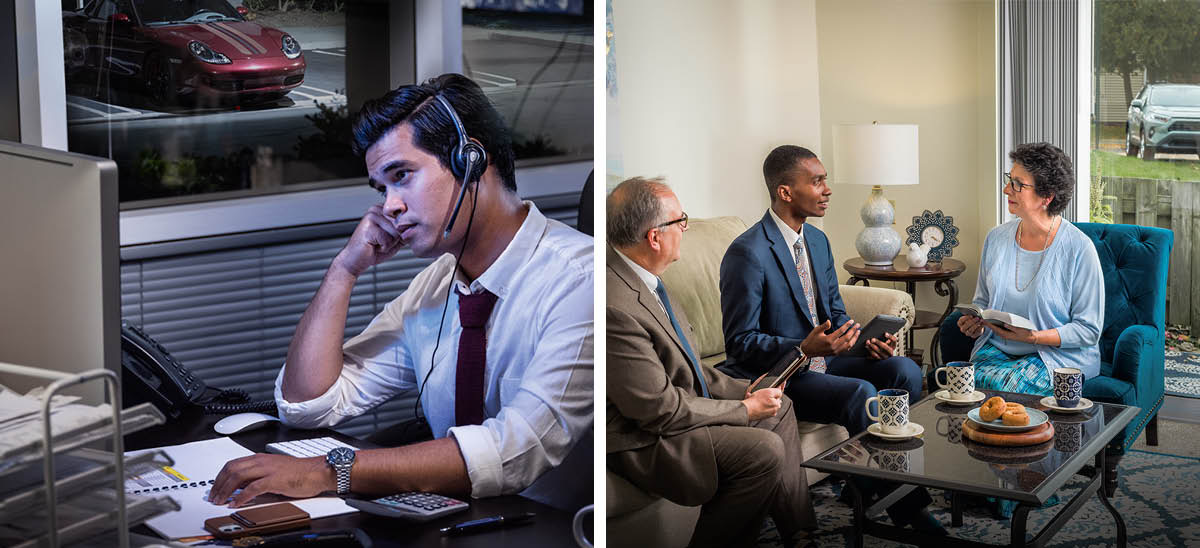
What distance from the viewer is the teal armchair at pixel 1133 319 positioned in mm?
2477

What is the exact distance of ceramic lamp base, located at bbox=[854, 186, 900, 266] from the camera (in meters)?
2.51

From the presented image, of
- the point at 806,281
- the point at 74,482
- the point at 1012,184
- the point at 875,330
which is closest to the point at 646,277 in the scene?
the point at 806,281

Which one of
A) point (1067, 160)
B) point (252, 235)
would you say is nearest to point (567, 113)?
point (252, 235)

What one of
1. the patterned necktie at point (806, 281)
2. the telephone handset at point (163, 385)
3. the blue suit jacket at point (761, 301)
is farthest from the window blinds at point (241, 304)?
the patterned necktie at point (806, 281)

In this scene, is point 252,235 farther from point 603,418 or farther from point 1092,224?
point 1092,224

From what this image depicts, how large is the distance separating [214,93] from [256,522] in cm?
59

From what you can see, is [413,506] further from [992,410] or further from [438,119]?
[992,410]

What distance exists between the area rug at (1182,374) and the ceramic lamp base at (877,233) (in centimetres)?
75

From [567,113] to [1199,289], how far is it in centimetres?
185

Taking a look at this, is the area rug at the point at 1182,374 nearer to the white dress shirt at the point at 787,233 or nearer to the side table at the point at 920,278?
the side table at the point at 920,278

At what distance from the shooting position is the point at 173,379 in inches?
55.0

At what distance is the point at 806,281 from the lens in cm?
247

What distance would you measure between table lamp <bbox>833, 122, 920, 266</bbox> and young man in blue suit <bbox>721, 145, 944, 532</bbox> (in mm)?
74

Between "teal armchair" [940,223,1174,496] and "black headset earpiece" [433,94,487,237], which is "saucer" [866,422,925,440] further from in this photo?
"black headset earpiece" [433,94,487,237]
